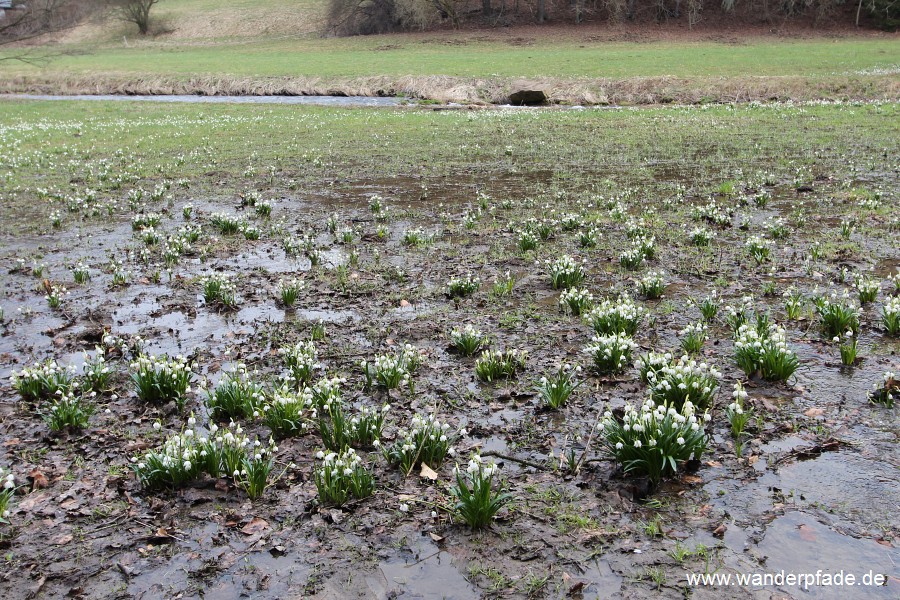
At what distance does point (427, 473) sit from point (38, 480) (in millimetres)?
2953

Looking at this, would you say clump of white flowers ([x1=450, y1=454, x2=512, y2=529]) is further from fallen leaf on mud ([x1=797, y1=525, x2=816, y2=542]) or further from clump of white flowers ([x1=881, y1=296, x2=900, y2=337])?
clump of white flowers ([x1=881, y1=296, x2=900, y2=337])

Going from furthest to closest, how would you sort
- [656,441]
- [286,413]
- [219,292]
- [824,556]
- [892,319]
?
Result: [219,292]
[892,319]
[286,413]
[656,441]
[824,556]

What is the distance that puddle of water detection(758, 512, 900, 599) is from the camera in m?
3.65

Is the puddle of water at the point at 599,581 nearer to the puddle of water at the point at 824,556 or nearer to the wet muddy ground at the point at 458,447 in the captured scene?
the wet muddy ground at the point at 458,447

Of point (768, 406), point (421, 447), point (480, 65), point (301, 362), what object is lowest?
point (768, 406)

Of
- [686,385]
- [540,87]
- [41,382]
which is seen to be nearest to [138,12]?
[540,87]

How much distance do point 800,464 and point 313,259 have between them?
23.7 ft

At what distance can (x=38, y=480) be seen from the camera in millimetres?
4977

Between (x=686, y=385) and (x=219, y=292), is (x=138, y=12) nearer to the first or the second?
(x=219, y=292)

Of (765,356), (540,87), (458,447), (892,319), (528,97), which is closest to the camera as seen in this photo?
(458,447)

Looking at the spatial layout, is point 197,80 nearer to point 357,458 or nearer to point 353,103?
point 353,103

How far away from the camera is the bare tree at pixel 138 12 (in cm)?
7775

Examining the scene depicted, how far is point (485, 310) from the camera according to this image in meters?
8.09

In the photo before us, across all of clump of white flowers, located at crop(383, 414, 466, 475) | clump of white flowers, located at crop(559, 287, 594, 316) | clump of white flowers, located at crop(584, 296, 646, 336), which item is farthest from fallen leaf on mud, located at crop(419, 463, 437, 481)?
clump of white flowers, located at crop(559, 287, 594, 316)
